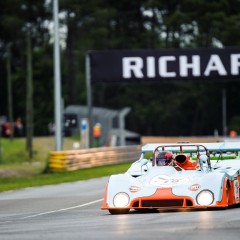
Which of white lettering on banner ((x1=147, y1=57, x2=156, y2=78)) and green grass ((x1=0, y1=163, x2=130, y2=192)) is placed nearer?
green grass ((x1=0, y1=163, x2=130, y2=192))

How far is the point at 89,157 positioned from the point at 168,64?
18.3 ft

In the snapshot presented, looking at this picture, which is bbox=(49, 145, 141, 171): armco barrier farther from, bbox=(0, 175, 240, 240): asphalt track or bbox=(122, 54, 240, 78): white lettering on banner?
bbox=(0, 175, 240, 240): asphalt track

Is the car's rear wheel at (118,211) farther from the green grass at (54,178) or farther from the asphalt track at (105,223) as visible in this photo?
the green grass at (54,178)

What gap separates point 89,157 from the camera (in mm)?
40312

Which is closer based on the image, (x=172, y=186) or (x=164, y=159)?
(x=172, y=186)

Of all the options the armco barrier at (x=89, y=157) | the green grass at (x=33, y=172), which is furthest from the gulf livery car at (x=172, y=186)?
the armco barrier at (x=89, y=157)

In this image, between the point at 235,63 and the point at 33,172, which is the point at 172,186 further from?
the point at 235,63

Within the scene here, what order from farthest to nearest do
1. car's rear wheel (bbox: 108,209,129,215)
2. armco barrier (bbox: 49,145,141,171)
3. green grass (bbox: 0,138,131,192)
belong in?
armco barrier (bbox: 49,145,141,171)
green grass (bbox: 0,138,131,192)
car's rear wheel (bbox: 108,209,129,215)

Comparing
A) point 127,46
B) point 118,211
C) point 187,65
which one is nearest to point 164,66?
point 187,65

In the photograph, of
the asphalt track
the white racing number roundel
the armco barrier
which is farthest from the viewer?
the armco barrier

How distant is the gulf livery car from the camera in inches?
594

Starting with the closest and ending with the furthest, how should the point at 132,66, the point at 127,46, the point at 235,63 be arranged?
the point at 235,63 < the point at 132,66 < the point at 127,46

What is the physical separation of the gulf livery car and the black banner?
1010 inches

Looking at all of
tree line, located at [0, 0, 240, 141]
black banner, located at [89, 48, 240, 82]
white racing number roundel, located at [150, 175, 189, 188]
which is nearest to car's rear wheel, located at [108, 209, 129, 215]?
white racing number roundel, located at [150, 175, 189, 188]
